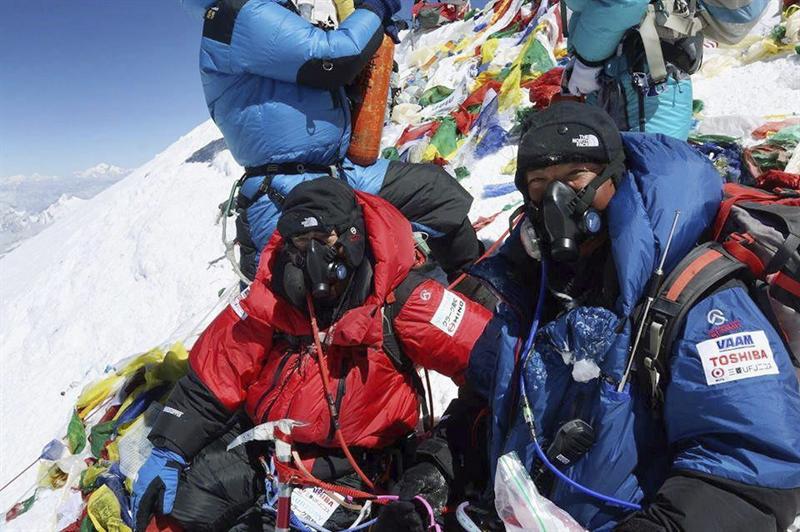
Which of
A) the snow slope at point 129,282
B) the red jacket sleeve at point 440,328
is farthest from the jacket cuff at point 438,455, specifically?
the snow slope at point 129,282

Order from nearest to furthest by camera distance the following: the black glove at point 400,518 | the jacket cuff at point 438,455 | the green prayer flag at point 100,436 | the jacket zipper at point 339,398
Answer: the black glove at point 400,518 < the jacket cuff at point 438,455 < the jacket zipper at point 339,398 < the green prayer flag at point 100,436

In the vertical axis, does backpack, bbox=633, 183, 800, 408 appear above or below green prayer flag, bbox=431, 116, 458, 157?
above

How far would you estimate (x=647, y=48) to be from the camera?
8.08 ft

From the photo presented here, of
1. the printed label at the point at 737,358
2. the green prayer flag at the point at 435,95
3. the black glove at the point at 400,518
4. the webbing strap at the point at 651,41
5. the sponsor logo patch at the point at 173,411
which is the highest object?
the webbing strap at the point at 651,41

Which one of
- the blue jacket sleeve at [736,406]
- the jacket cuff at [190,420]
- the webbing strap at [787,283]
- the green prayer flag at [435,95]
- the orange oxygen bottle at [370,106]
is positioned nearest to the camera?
the blue jacket sleeve at [736,406]

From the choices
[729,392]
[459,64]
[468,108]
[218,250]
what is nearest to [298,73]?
[729,392]

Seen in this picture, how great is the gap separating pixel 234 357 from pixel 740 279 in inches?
87.8

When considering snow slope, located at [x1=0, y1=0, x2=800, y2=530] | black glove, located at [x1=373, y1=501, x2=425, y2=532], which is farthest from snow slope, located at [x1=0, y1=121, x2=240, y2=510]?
black glove, located at [x1=373, y1=501, x2=425, y2=532]

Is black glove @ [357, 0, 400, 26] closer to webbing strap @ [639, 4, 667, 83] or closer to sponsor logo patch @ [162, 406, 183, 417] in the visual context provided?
webbing strap @ [639, 4, 667, 83]

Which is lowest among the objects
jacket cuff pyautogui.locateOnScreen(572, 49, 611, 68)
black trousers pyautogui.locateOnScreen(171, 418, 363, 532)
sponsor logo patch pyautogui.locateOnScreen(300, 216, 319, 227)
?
black trousers pyautogui.locateOnScreen(171, 418, 363, 532)

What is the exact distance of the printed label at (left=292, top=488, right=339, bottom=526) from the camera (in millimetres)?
2465

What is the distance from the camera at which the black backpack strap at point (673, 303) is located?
4.28 ft

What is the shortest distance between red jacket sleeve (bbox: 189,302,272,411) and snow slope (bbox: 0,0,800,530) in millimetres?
2202

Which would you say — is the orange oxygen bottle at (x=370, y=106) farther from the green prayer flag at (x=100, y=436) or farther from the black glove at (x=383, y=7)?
the green prayer flag at (x=100, y=436)
